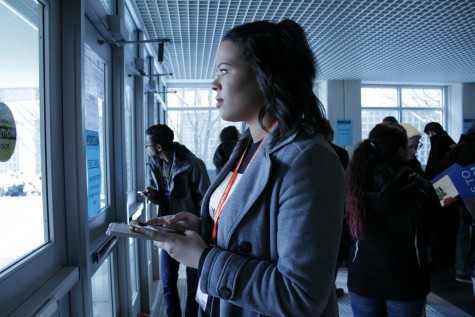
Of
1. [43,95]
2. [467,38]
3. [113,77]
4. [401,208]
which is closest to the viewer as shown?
[43,95]

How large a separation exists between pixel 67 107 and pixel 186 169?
4.07 feet

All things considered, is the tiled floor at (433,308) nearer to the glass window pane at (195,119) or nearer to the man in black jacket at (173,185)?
the man in black jacket at (173,185)

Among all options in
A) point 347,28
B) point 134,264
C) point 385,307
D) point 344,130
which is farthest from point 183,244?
point 344,130

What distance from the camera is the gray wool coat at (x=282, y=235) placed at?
70 cm

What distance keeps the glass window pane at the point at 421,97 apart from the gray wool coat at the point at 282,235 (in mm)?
8320

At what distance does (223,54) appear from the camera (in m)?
0.87

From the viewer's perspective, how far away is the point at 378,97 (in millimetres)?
7938

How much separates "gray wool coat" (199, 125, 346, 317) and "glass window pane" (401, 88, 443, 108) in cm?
832

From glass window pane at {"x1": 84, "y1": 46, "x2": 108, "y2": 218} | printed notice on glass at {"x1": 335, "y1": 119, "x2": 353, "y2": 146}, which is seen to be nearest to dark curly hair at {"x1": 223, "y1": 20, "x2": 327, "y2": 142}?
glass window pane at {"x1": 84, "y1": 46, "x2": 108, "y2": 218}

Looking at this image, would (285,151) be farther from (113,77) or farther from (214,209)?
(113,77)

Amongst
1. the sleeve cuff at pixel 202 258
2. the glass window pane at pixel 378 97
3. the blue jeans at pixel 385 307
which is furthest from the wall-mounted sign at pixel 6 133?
the glass window pane at pixel 378 97

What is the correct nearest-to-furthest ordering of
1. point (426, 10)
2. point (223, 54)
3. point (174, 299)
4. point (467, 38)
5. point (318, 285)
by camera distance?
1. point (318, 285)
2. point (223, 54)
3. point (174, 299)
4. point (426, 10)
5. point (467, 38)

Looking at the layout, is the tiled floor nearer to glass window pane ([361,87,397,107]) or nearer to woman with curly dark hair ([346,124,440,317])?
woman with curly dark hair ([346,124,440,317])

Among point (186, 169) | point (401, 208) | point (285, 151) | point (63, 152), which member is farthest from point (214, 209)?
point (186, 169)
